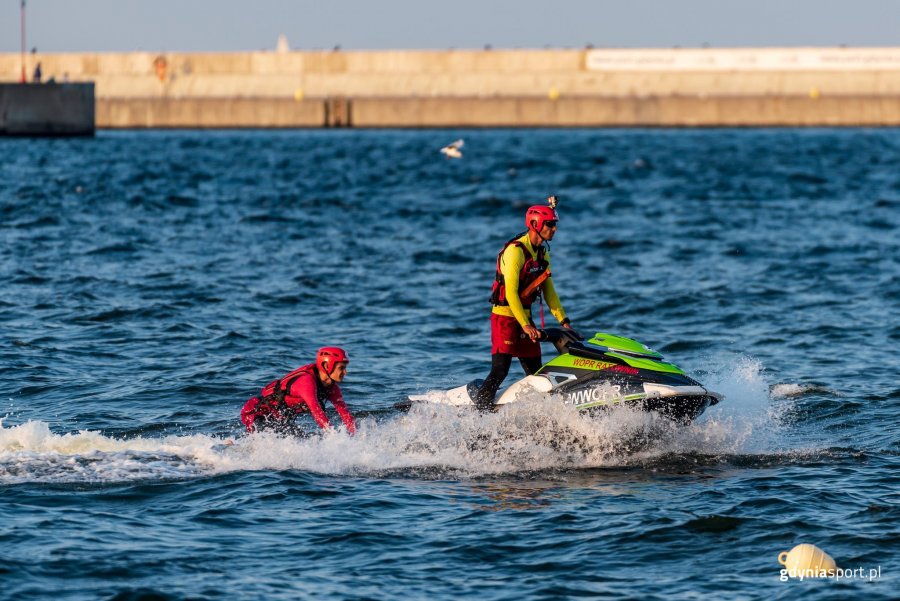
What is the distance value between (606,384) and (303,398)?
301cm

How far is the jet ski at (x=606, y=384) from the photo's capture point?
13.0 meters

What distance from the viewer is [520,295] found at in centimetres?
1340

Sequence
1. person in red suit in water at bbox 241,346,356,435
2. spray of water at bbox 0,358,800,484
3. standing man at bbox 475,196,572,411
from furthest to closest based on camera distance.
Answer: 1. standing man at bbox 475,196,572,411
2. person in red suit in water at bbox 241,346,356,435
3. spray of water at bbox 0,358,800,484

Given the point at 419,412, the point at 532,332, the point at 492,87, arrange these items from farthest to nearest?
the point at 492,87 → the point at 419,412 → the point at 532,332

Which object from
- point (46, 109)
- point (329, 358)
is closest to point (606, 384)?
point (329, 358)

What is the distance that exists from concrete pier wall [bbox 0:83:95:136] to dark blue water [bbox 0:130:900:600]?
26.3m

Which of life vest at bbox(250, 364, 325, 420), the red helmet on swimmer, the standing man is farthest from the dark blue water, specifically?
the red helmet on swimmer

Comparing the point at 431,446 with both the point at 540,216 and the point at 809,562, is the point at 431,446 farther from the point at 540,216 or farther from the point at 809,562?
the point at 809,562

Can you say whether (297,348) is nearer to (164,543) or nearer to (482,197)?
(164,543)

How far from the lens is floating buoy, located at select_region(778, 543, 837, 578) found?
9.86 metres

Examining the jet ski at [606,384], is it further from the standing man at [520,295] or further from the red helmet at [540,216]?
the red helmet at [540,216]

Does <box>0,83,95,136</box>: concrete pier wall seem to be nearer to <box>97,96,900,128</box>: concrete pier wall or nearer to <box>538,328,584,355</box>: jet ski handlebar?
<box>97,96,900,128</box>: concrete pier wall

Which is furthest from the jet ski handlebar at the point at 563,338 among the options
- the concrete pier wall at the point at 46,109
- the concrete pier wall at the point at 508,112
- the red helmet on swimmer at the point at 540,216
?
the concrete pier wall at the point at 508,112

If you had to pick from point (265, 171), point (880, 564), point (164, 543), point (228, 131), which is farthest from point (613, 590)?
point (228, 131)
